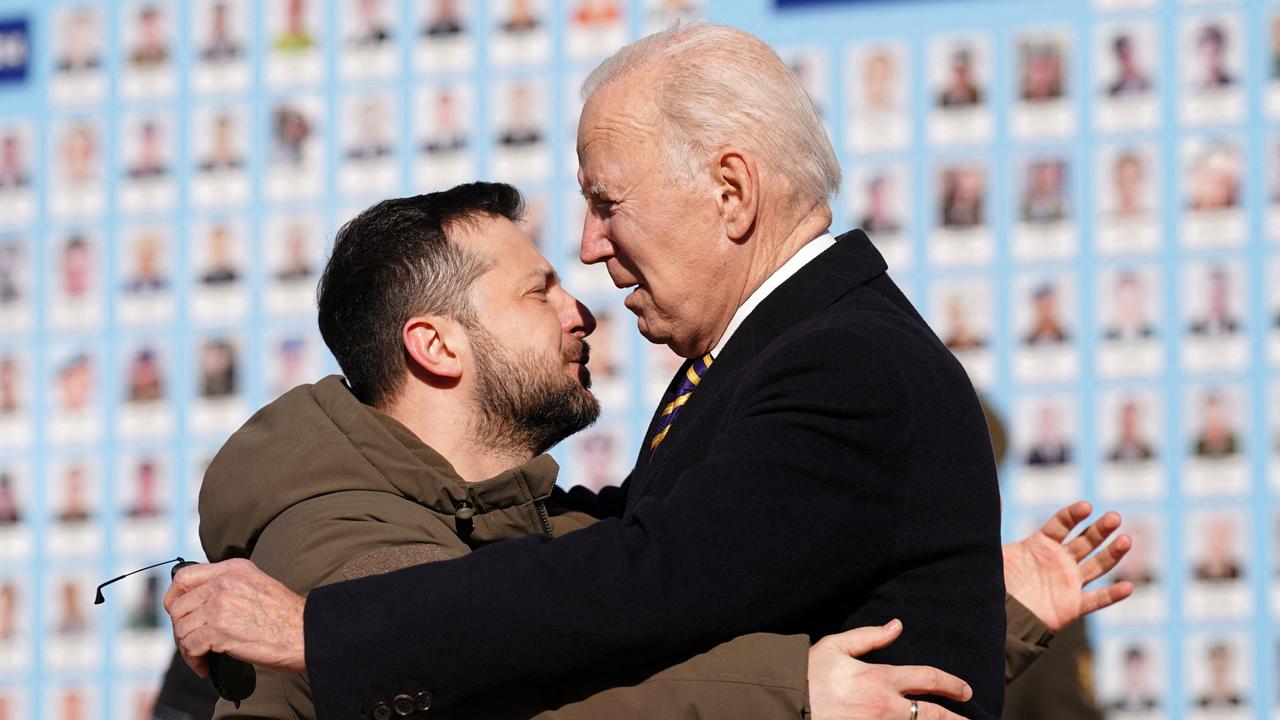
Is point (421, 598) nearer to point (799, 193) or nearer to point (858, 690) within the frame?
point (858, 690)

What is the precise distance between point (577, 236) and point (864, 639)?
7.94 feet

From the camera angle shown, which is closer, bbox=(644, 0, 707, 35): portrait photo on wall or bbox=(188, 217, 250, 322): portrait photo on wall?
bbox=(644, 0, 707, 35): portrait photo on wall

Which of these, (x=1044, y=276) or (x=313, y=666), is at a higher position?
(x=1044, y=276)

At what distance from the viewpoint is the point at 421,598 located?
1534mm

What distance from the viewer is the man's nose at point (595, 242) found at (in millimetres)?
1942

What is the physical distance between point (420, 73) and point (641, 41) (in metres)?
2.19

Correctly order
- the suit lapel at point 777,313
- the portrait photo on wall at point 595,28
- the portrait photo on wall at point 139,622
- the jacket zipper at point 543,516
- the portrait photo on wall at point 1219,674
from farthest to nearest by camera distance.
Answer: the portrait photo on wall at point 139,622
the portrait photo on wall at point 595,28
the portrait photo on wall at point 1219,674
the jacket zipper at point 543,516
the suit lapel at point 777,313

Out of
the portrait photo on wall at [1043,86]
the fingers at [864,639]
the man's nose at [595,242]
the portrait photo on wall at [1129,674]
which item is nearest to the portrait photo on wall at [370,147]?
the portrait photo on wall at [1043,86]

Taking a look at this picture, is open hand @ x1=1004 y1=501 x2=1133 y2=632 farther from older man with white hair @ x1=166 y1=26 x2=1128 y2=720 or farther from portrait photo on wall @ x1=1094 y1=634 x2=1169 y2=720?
portrait photo on wall @ x1=1094 y1=634 x2=1169 y2=720

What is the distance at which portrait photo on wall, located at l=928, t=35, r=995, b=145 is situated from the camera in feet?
12.3

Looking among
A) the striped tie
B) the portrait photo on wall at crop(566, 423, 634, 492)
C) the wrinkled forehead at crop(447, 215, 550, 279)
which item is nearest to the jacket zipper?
the striped tie

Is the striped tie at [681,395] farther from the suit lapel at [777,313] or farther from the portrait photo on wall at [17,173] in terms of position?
the portrait photo on wall at [17,173]

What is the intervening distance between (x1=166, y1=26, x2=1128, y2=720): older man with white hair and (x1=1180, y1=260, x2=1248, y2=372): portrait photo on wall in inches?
78.8

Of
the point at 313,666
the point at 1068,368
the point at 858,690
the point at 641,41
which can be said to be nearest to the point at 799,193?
the point at 641,41
